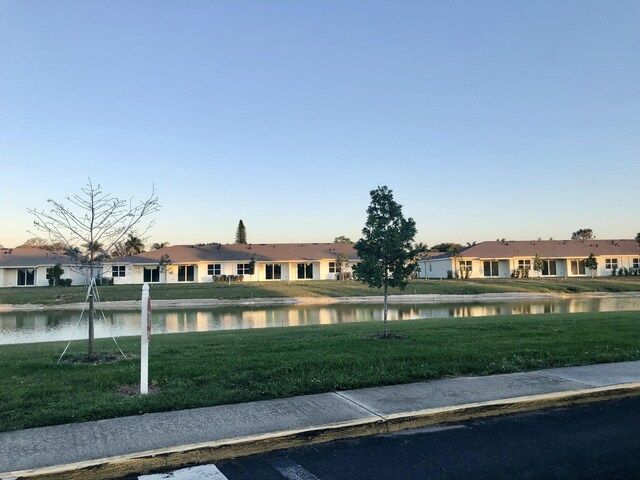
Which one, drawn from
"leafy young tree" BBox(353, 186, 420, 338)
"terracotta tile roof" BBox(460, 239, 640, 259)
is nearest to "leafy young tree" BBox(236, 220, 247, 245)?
"terracotta tile roof" BBox(460, 239, 640, 259)

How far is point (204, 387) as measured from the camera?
7.36 meters

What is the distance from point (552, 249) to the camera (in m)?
60.9

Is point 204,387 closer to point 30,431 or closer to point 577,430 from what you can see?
point 30,431

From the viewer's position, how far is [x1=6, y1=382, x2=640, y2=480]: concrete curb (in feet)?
15.1

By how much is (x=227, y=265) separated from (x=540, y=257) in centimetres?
3446

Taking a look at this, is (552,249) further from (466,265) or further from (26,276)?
(26,276)

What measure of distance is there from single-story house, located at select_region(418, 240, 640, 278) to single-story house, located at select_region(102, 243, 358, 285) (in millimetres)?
12035

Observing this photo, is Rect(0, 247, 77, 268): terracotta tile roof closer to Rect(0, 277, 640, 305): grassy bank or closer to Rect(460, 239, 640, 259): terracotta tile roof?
Rect(0, 277, 640, 305): grassy bank

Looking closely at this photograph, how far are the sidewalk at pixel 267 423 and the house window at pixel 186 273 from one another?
4861 centimetres

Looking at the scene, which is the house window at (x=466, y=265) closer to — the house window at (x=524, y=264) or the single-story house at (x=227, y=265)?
the house window at (x=524, y=264)

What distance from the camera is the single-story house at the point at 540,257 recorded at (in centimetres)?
5841

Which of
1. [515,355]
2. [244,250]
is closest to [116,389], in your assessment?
[515,355]

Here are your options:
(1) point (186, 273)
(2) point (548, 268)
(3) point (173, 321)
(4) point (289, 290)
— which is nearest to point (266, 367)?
(3) point (173, 321)

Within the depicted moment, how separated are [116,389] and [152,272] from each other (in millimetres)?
47783
